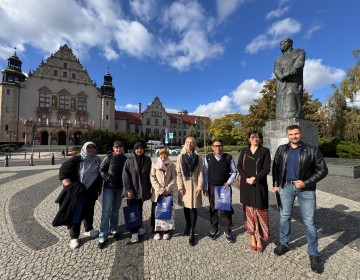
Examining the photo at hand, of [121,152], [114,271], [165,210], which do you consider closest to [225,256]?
[165,210]

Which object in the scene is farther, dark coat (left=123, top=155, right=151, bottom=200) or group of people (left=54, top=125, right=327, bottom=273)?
dark coat (left=123, top=155, right=151, bottom=200)

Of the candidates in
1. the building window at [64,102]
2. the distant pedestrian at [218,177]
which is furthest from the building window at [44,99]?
the distant pedestrian at [218,177]

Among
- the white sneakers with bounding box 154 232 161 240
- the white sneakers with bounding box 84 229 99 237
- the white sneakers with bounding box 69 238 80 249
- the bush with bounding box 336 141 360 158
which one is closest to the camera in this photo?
the white sneakers with bounding box 69 238 80 249

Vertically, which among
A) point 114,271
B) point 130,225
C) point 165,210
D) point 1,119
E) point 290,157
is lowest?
point 114,271

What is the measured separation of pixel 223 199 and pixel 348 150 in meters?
12.1

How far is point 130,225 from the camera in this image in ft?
Result: 11.1

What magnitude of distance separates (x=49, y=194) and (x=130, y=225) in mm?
4623

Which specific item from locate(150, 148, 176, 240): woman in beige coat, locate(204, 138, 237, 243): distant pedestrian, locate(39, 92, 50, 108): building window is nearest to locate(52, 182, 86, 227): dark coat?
locate(150, 148, 176, 240): woman in beige coat

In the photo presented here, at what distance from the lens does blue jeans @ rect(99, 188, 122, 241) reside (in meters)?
3.37

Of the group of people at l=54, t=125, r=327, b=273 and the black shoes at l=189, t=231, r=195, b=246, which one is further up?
the group of people at l=54, t=125, r=327, b=273

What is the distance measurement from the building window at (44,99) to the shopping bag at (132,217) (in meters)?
50.5

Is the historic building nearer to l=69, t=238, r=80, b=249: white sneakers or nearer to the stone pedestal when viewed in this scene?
the stone pedestal

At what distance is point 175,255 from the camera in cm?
299

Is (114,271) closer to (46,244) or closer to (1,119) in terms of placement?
(46,244)
